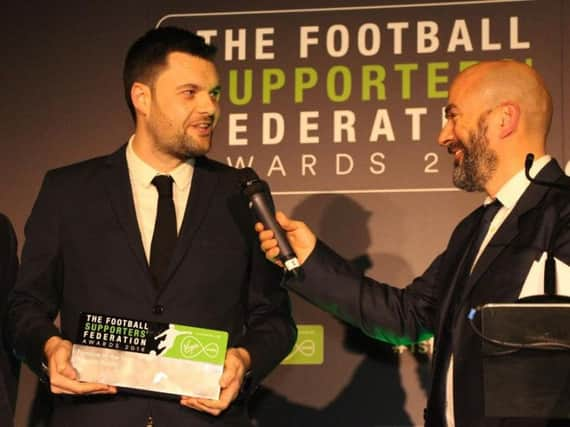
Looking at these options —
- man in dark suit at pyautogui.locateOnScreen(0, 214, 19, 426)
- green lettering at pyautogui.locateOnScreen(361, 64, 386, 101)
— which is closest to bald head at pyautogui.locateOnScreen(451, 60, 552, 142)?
green lettering at pyautogui.locateOnScreen(361, 64, 386, 101)

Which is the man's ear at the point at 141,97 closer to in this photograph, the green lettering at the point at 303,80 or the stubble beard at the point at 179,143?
the stubble beard at the point at 179,143

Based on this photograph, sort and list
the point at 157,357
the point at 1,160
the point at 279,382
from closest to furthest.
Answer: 1. the point at 157,357
2. the point at 279,382
3. the point at 1,160

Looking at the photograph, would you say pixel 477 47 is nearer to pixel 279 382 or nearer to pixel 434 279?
pixel 434 279

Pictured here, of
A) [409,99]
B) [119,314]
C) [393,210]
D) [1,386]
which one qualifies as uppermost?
[409,99]

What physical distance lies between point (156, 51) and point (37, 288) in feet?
2.73

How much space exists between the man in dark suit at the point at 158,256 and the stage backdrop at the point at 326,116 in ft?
1.78

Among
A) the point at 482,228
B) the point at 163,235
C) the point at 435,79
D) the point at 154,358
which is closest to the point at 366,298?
the point at 482,228

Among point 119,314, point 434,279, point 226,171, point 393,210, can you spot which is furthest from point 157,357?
point 393,210

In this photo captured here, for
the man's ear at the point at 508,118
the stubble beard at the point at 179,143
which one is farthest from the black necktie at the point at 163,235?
the man's ear at the point at 508,118

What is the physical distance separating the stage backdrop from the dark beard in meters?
0.59

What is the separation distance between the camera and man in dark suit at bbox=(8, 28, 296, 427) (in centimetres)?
290

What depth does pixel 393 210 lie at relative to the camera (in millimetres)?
3717

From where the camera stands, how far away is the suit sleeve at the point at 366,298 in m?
3.13

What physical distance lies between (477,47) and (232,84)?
88 cm
